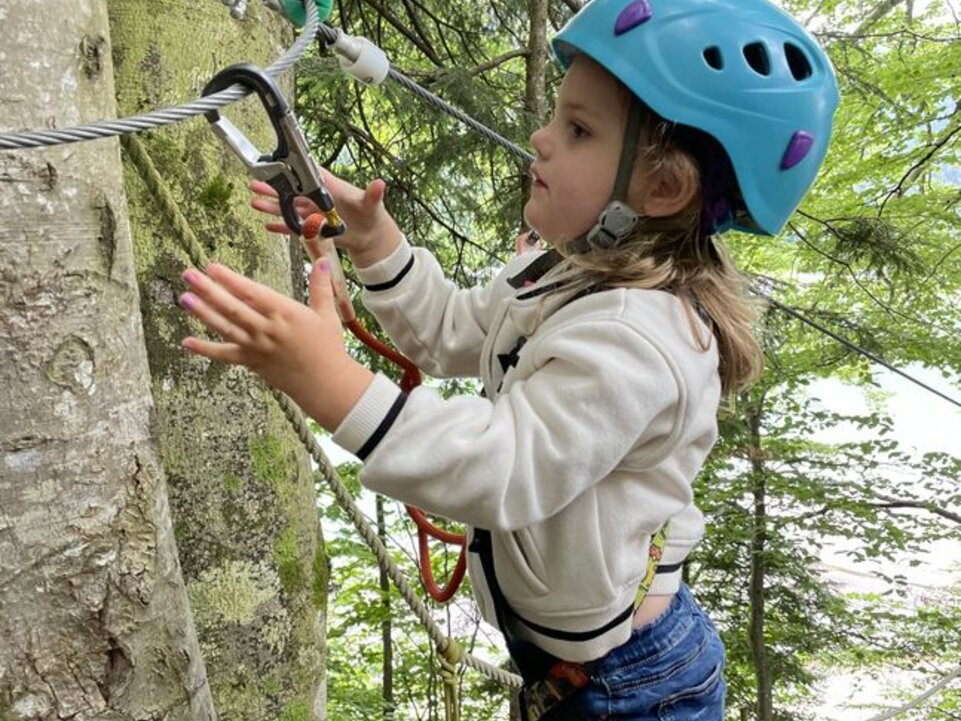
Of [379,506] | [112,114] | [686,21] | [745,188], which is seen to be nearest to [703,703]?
[745,188]

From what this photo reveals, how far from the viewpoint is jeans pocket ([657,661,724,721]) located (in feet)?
4.26

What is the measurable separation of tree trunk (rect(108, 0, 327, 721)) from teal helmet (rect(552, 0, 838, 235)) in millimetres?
617

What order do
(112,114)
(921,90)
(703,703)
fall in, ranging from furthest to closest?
(921,90) < (703,703) < (112,114)

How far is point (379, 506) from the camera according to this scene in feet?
23.6

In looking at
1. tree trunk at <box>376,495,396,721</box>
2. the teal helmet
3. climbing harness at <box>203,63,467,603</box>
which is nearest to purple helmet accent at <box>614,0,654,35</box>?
the teal helmet

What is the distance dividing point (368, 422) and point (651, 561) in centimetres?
53

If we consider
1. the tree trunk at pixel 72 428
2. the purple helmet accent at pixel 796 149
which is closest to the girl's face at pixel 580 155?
the purple helmet accent at pixel 796 149

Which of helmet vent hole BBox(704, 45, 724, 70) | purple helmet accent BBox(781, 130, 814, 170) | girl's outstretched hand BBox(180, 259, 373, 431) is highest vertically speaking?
helmet vent hole BBox(704, 45, 724, 70)

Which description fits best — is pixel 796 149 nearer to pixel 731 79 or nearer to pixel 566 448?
→ pixel 731 79

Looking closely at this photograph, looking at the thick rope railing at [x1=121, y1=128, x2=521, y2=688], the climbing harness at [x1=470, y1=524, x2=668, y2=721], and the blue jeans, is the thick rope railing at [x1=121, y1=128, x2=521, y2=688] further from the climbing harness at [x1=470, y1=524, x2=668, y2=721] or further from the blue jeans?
the blue jeans

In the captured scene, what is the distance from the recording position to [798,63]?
4.46 ft

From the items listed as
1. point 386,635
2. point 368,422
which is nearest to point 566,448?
point 368,422

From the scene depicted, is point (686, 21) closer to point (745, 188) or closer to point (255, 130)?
point (745, 188)

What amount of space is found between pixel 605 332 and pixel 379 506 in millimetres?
6353
